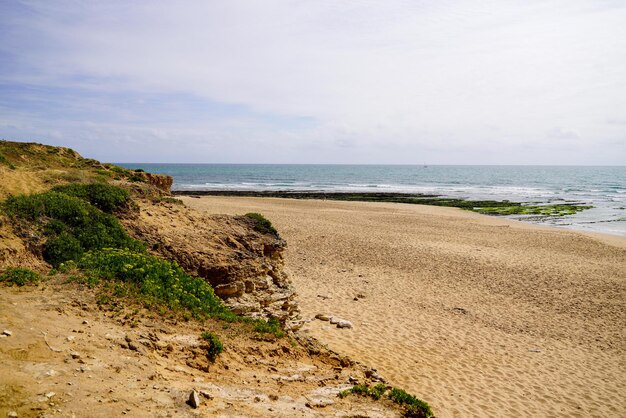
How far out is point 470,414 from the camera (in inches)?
331

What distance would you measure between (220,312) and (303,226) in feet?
73.1

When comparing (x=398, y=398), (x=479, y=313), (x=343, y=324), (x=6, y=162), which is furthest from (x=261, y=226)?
(x=479, y=313)

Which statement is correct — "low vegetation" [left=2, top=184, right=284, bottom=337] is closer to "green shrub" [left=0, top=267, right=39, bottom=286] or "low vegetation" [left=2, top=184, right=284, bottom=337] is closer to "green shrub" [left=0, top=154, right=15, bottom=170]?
"green shrub" [left=0, top=267, right=39, bottom=286]

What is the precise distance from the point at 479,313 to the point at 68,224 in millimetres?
12701

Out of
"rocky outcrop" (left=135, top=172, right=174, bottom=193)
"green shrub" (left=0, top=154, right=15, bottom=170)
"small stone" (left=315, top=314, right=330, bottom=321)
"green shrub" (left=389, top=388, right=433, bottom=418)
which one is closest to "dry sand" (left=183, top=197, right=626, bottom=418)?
"small stone" (left=315, top=314, right=330, bottom=321)

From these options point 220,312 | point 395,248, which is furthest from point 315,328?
point 395,248

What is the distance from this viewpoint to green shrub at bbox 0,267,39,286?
6898mm

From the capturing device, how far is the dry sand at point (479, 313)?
966cm

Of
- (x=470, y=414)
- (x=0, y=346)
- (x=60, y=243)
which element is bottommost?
(x=470, y=414)

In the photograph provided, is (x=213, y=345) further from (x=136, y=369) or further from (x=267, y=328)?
(x=267, y=328)

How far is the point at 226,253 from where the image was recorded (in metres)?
10.3

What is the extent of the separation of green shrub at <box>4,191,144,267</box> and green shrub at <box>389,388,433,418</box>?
600 cm

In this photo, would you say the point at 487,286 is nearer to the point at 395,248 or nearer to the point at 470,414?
the point at 395,248

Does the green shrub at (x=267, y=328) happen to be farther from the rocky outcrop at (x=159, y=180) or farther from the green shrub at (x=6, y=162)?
the rocky outcrop at (x=159, y=180)
